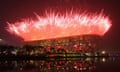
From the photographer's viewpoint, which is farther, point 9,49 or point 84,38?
point 84,38

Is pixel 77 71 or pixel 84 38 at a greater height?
pixel 84 38

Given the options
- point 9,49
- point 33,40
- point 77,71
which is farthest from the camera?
point 33,40

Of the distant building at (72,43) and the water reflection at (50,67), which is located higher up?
the distant building at (72,43)

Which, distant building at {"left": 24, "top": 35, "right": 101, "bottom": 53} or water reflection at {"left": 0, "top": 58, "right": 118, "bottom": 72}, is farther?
distant building at {"left": 24, "top": 35, "right": 101, "bottom": 53}

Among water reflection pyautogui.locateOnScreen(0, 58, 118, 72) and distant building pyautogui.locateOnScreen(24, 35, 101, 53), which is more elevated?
distant building pyautogui.locateOnScreen(24, 35, 101, 53)

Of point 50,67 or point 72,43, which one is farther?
point 72,43

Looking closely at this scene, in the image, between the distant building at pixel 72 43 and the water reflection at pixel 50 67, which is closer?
the water reflection at pixel 50 67

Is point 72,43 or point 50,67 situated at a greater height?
point 72,43

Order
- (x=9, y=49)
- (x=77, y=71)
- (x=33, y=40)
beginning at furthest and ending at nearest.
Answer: (x=33, y=40) < (x=9, y=49) < (x=77, y=71)

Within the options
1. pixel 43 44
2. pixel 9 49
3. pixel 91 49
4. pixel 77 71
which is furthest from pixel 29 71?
pixel 43 44

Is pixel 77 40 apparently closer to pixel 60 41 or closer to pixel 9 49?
pixel 60 41
